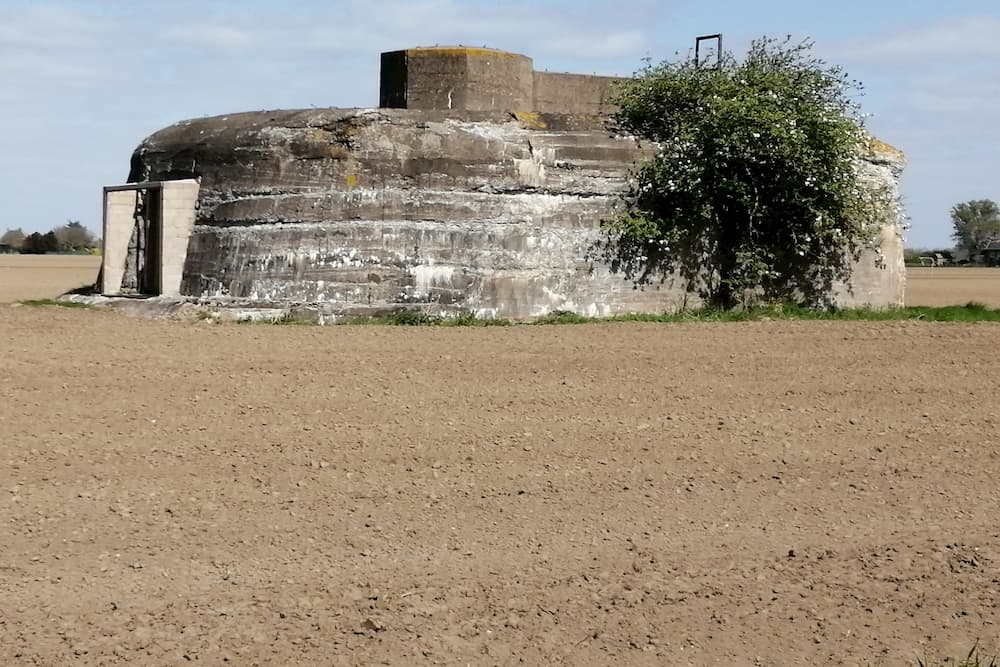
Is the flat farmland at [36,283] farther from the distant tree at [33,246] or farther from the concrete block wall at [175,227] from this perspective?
the distant tree at [33,246]

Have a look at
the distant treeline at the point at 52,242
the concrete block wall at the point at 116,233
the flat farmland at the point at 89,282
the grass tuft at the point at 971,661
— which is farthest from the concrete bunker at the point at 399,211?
the distant treeline at the point at 52,242

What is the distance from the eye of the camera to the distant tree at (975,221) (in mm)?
90875

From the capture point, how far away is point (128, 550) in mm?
5477

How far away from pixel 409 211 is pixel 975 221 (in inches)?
3501

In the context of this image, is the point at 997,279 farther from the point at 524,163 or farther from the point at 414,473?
the point at 414,473

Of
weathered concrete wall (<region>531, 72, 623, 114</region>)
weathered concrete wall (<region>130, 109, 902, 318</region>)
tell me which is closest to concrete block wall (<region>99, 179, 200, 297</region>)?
weathered concrete wall (<region>130, 109, 902, 318</region>)

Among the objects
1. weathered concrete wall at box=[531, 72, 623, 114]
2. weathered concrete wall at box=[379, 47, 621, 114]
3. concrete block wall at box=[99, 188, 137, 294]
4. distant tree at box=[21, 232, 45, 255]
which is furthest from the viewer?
distant tree at box=[21, 232, 45, 255]

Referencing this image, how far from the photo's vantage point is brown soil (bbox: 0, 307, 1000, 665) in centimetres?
493

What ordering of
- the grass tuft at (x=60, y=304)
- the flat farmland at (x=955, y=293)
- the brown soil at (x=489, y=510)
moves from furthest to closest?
the flat farmland at (x=955, y=293), the grass tuft at (x=60, y=304), the brown soil at (x=489, y=510)

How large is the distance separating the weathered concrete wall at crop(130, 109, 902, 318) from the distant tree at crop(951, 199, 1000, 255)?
8321 cm

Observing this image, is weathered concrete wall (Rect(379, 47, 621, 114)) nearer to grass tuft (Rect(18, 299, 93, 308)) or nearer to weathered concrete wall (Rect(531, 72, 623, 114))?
weathered concrete wall (Rect(531, 72, 623, 114))

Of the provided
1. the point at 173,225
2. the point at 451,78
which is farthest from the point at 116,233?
the point at 451,78

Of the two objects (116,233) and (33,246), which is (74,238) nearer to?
(33,246)

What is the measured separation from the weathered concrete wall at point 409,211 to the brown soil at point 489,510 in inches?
107
